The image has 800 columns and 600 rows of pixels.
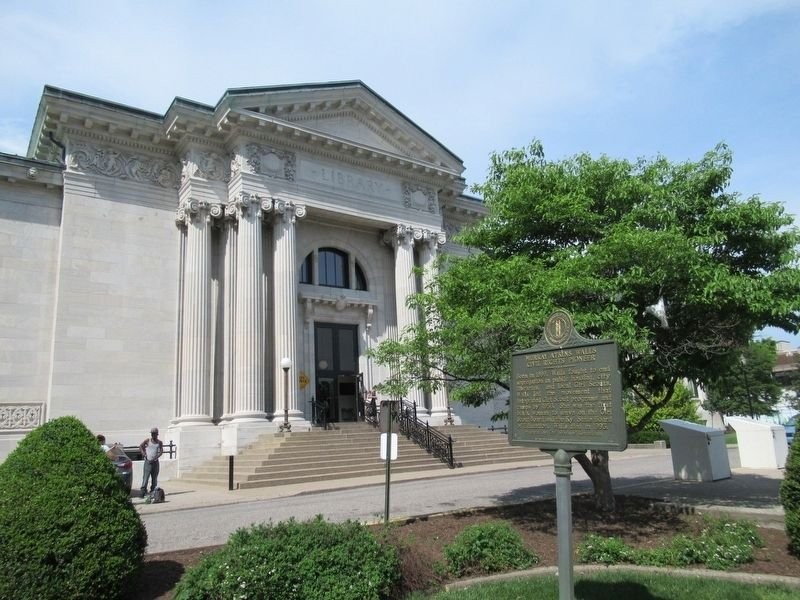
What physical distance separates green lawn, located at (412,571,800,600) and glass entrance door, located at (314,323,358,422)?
19.5m

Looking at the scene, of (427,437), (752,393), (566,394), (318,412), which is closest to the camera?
(566,394)

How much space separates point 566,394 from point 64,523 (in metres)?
4.74

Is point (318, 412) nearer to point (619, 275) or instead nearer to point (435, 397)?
point (435, 397)

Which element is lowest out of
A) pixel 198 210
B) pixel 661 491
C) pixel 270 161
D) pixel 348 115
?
pixel 661 491

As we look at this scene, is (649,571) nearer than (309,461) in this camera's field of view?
Yes

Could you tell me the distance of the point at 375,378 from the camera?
26.7m

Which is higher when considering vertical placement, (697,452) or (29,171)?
(29,171)

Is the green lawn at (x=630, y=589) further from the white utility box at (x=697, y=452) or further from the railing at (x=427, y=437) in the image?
the railing at (x=427, y=437)

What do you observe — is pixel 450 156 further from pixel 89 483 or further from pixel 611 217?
pixel 89 483

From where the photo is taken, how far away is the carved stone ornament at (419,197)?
93.2 ft

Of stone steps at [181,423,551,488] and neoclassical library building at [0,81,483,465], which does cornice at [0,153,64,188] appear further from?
stone steps at [181,423,551,488]

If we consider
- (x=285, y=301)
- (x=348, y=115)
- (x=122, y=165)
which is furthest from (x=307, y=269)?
(x=122, y=165)

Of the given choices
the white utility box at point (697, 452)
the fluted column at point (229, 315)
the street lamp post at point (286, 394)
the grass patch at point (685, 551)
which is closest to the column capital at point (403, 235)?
the fluted column at point (229, 315)

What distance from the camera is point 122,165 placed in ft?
74.9
